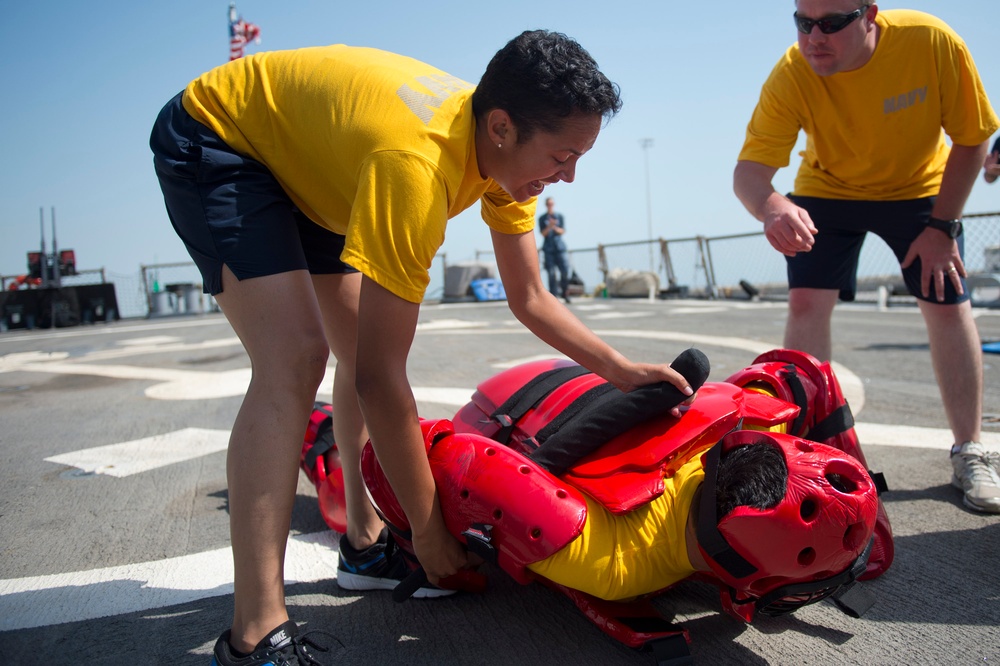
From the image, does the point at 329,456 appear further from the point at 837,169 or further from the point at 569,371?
the point at 837,169

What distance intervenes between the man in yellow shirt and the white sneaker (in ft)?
6.29

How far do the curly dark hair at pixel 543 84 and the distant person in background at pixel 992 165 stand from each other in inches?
74.9

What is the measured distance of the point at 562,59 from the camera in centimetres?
162

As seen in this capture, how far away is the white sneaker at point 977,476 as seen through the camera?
2.51 m

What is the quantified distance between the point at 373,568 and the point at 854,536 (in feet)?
4.34

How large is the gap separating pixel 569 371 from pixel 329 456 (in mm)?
953

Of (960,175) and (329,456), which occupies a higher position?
(960,175)

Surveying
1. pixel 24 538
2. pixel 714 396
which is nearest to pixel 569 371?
pixel 714 396

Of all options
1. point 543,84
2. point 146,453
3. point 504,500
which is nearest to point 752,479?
point 504,500

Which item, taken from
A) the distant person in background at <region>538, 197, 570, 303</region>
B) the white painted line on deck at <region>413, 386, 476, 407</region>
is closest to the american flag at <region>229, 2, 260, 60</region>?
the distant person in background at <region>538, 197, 570, 303</region>

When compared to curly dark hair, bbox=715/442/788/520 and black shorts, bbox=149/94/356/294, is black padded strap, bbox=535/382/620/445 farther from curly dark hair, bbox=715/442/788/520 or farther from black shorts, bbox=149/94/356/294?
black shorts, bbox=149/94/356/294

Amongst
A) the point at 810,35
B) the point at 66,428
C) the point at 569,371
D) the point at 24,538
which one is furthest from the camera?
the point at 66,428

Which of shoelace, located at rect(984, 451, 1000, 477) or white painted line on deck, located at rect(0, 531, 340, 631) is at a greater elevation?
shoelace, located at rect(984, 451, 1000, 477)

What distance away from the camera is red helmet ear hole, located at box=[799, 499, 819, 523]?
1.50 m
